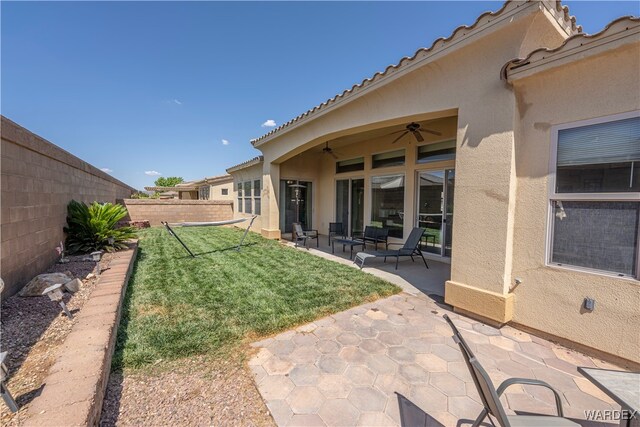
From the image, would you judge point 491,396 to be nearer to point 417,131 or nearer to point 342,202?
point 417,131

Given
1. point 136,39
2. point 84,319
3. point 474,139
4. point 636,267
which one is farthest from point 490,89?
point 136,39

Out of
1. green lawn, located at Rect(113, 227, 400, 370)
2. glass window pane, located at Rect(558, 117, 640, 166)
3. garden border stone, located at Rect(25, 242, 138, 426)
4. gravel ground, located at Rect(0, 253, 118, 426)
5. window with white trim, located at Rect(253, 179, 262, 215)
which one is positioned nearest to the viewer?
garden border stone, located at Rect(25, 242, 138, 426)

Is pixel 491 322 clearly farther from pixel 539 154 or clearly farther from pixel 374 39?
pixel 374 39

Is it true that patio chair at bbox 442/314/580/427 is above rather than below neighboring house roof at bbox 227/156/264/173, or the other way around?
below

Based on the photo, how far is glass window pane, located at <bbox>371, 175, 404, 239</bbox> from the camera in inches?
302

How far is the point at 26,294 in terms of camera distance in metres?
3.16

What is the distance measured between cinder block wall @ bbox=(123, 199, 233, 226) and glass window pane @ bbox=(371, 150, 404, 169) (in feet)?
33.6

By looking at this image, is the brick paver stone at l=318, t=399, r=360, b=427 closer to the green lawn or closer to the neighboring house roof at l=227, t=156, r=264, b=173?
the green lawn

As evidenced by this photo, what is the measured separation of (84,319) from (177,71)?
40.2ft

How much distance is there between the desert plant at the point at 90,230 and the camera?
17.7 ft

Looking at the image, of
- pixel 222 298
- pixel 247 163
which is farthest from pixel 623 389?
pixel 247 163

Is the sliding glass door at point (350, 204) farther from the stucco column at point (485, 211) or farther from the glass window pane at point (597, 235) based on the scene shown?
the glass window pane at point (597, 235)

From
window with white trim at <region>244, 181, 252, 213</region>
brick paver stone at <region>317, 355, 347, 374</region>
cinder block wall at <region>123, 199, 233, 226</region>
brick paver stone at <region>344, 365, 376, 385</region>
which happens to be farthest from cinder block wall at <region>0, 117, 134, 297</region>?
cinder block wall at <region>123, 199, 233, 226</region>

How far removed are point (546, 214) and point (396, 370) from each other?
8.58ft
